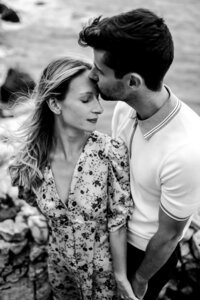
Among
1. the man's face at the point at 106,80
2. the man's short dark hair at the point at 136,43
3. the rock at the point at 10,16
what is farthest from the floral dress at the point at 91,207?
the rock at the point at 10,16

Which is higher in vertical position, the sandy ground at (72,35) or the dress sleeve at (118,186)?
the dress sleeve at (118,186)

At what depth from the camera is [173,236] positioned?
2.16m

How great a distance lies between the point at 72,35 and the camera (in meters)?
12.8

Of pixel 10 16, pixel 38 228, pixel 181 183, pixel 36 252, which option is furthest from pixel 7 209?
pixel 10 16

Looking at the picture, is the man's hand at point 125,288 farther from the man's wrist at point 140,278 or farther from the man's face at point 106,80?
the man's face at point 106,80

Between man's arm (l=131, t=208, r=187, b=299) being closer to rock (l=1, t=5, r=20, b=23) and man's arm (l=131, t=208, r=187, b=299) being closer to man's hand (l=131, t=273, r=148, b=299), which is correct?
man's hand (l=131, t=273, r=148, b=299)

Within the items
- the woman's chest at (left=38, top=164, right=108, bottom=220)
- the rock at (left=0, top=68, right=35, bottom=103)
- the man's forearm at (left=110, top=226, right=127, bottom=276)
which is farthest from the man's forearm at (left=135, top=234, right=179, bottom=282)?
the rock at (left=0, top=68, right=35, bottom=103)

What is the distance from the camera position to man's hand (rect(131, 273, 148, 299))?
240 cm

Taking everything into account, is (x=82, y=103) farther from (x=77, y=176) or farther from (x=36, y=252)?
(x=36, y=252)

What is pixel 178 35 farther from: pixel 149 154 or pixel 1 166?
pixel 149 154

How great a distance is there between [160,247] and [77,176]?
0.55m

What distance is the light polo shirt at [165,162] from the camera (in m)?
1.94

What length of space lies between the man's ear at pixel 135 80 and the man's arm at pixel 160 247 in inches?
24.3

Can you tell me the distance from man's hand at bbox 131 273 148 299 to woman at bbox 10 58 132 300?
4cm
